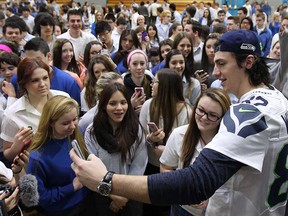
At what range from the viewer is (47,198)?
2564 millimetres

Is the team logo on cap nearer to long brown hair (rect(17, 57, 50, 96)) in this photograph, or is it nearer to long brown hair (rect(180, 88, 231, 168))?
long brown hair (rect(180, 88, 231, 168))

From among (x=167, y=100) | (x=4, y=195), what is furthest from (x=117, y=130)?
(x=4, y=195)

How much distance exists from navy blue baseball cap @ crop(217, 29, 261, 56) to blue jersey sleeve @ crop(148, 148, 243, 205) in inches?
26.0

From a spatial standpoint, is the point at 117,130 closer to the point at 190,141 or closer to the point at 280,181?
the point at 190,141

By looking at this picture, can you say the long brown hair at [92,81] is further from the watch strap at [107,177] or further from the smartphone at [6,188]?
the watch strap at [107,177]

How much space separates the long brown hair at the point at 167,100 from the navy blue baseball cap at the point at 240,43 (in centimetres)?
146

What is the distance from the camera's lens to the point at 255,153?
147 centimetres

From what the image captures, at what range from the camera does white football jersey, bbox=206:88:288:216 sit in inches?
56.9

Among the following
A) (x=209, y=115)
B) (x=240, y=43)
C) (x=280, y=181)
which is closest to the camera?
(x=280, y=181)

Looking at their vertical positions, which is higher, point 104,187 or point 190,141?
point 104,187

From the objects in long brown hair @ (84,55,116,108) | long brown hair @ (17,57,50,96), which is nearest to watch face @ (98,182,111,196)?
long brown hair @ (17,57,50,96)

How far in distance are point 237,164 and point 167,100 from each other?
1898 millimetres

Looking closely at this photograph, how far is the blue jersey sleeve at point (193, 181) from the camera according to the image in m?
1.38

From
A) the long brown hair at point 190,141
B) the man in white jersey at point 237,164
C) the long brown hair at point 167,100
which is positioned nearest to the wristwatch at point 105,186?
the man in white jersey at point 237,164
